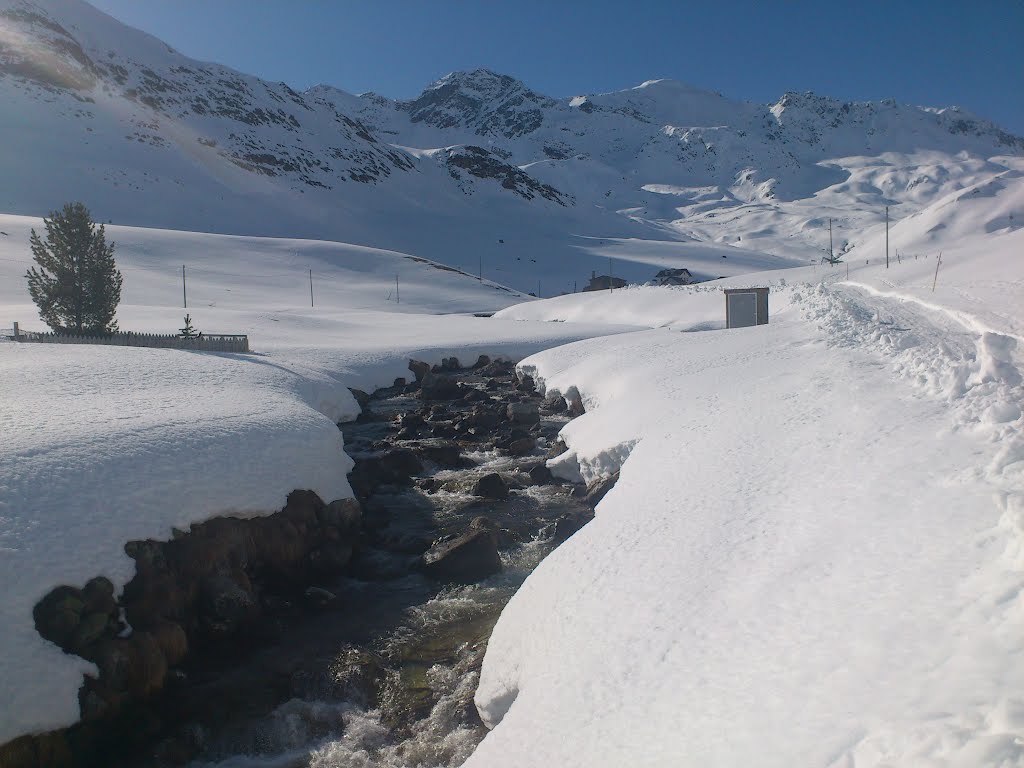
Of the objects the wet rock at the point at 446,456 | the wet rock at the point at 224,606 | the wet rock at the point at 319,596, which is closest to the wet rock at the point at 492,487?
the wet rock at the point at 446,456

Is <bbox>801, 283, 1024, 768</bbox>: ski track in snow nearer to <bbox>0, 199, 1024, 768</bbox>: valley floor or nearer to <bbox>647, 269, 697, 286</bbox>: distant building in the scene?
<bbox>0, 199, 1024, 768</bbox>: valley floor

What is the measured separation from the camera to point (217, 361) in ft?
70.6

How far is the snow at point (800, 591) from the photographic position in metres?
4.43

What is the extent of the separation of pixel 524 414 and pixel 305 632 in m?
13.2

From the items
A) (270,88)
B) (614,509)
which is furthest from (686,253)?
(614,509)

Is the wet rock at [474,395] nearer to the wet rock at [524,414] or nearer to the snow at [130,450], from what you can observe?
the wet rock at [524,414]

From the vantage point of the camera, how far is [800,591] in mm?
6102

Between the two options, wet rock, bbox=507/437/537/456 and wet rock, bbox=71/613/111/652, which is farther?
wet rock, bbox=507/437/537/456

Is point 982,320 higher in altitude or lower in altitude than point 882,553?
higher

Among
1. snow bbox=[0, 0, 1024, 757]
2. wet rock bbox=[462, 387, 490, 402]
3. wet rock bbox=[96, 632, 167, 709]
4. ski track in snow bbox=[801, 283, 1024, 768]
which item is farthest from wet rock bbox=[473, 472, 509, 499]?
wet rock bbox=[462, 387, 490, 402]

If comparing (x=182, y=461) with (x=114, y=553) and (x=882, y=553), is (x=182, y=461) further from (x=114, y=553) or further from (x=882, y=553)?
(x=882, y=553)

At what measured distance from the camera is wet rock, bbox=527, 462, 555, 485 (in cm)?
1669

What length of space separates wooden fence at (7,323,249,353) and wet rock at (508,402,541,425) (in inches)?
430

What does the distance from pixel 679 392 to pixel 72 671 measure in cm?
1235
